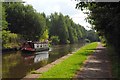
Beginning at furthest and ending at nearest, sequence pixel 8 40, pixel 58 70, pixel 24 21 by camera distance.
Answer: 1. pixel 24 21
2. pixel 8 40
3. pixel 58 70

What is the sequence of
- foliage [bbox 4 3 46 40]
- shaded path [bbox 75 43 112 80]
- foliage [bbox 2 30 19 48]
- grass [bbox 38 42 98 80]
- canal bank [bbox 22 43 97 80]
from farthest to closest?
foliage [bbox 4 3 46 40], foliage [bbox 2 30 19 48], canal bank [bbox 22 43 97 80], grass [bbox 38 42 98 80], shaded path [bbox 75 43 112 80]

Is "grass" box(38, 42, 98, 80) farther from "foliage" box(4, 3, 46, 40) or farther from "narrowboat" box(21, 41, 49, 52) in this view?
"foliage" box(4, 3, 46, 40)

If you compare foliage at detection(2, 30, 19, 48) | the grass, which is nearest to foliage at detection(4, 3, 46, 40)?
foliage at detection(2, 30, 19, 48)

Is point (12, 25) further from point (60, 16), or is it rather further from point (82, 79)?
point (82, 79)

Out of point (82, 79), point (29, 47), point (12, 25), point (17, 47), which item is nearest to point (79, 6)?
point (82, 79)

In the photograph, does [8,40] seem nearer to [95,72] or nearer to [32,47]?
Result: [32,47]

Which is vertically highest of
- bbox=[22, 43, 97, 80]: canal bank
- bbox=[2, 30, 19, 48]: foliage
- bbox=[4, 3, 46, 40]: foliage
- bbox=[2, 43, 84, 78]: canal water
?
bbox=[4, 3, 46, 40]: foliage

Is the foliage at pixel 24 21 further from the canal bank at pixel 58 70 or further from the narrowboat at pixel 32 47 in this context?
the canal bank at pixel 58 70

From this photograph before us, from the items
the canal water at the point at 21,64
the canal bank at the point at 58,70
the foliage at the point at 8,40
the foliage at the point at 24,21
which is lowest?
the canal water at the point at 21,64

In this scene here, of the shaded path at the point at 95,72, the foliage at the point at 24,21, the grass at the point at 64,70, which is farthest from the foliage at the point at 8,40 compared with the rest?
the shaded path at the point at 95,72

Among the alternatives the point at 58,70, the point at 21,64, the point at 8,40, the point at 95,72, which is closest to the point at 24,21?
the point at 8,40

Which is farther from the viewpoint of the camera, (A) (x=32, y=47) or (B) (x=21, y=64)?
(A) (x=32, y=47)

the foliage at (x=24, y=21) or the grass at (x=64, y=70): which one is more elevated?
the foliage at (x=24, y=21)

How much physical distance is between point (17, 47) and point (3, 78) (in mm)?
44753
